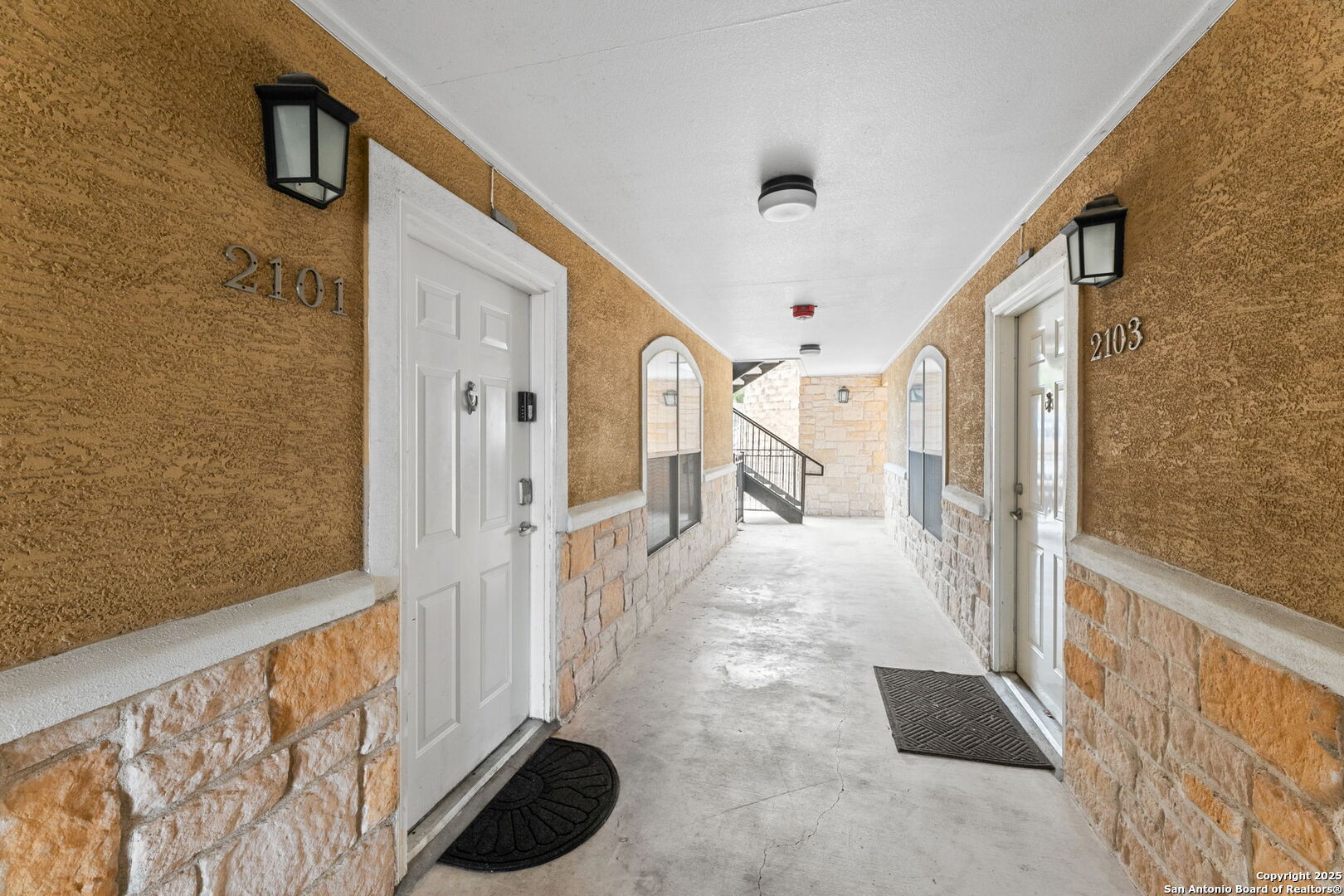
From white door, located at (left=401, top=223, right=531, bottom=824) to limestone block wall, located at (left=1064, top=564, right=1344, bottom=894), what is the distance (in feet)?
7.00

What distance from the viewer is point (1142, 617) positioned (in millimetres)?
1669

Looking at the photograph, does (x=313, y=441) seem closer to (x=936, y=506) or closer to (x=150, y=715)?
(x=150, y=715)

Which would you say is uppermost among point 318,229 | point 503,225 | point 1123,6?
point 1123,6

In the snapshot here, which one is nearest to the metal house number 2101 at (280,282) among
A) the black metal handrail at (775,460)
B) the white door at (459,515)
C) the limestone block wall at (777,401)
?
the white door at (459,515)

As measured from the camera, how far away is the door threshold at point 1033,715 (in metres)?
2.38

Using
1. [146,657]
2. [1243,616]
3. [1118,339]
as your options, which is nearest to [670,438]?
[1118,339]

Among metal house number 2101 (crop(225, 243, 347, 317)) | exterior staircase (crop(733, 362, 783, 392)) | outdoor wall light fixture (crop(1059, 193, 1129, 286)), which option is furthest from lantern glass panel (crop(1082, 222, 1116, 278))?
exterior staircase (crop(733, 362, 783, 392))

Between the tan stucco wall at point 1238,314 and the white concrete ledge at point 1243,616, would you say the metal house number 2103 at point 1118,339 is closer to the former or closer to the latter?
the tan stucco wall at point 1238,314

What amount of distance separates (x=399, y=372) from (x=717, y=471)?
4.98 metres

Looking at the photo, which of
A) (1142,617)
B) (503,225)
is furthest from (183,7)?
(1142,617)

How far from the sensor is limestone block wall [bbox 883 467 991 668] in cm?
331

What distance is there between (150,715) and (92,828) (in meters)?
0.17

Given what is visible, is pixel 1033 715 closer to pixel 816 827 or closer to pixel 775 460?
pixel 816 827

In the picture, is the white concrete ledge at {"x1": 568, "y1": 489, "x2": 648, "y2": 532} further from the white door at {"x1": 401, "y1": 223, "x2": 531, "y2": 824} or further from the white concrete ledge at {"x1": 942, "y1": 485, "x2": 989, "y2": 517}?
the white concrete ledge at {"x1": 942, "y1": 485, "x2": 989, "y2": 517}
